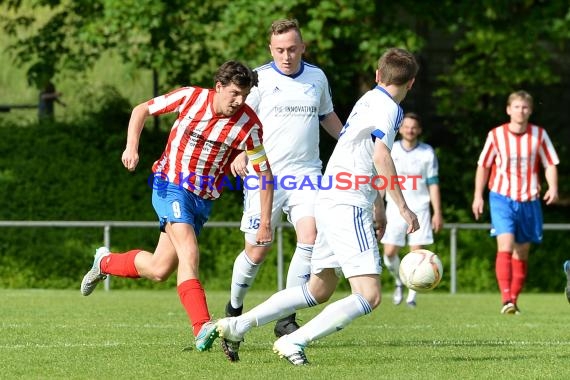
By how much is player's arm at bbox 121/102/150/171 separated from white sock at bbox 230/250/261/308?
1492mm

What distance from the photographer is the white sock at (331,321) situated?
6691 millimetres

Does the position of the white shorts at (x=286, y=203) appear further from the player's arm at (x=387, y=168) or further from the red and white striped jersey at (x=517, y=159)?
the red and white striped jersey at (x=517, y=159)

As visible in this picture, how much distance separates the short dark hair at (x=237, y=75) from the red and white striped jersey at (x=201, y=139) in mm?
330

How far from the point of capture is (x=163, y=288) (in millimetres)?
18312

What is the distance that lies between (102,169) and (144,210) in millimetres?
997

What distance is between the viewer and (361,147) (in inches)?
273

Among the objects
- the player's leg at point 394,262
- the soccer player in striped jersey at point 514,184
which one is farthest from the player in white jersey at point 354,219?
the player's leg at point 394,262

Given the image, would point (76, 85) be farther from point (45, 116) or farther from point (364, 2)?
point (364, 2)

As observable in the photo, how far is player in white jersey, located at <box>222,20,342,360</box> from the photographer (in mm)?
8641

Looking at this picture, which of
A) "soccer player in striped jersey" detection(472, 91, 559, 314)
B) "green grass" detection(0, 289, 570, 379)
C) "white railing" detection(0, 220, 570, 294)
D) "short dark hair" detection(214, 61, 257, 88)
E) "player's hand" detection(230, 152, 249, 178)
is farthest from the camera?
"white railing" detection(0, 220, 570, 294)

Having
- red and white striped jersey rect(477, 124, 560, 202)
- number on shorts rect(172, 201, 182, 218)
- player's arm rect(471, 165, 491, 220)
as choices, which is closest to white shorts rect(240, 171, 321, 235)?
number on shorts rect(172, 201, 182, 218)

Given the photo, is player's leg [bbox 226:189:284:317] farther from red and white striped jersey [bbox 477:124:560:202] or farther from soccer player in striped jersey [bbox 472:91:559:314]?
red and white striped jersey [bbox 477:124:560:202]

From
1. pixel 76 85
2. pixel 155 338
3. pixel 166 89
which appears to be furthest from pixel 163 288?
pixel 155 338

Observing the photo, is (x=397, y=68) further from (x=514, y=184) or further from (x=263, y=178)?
(x=514, y=184)
